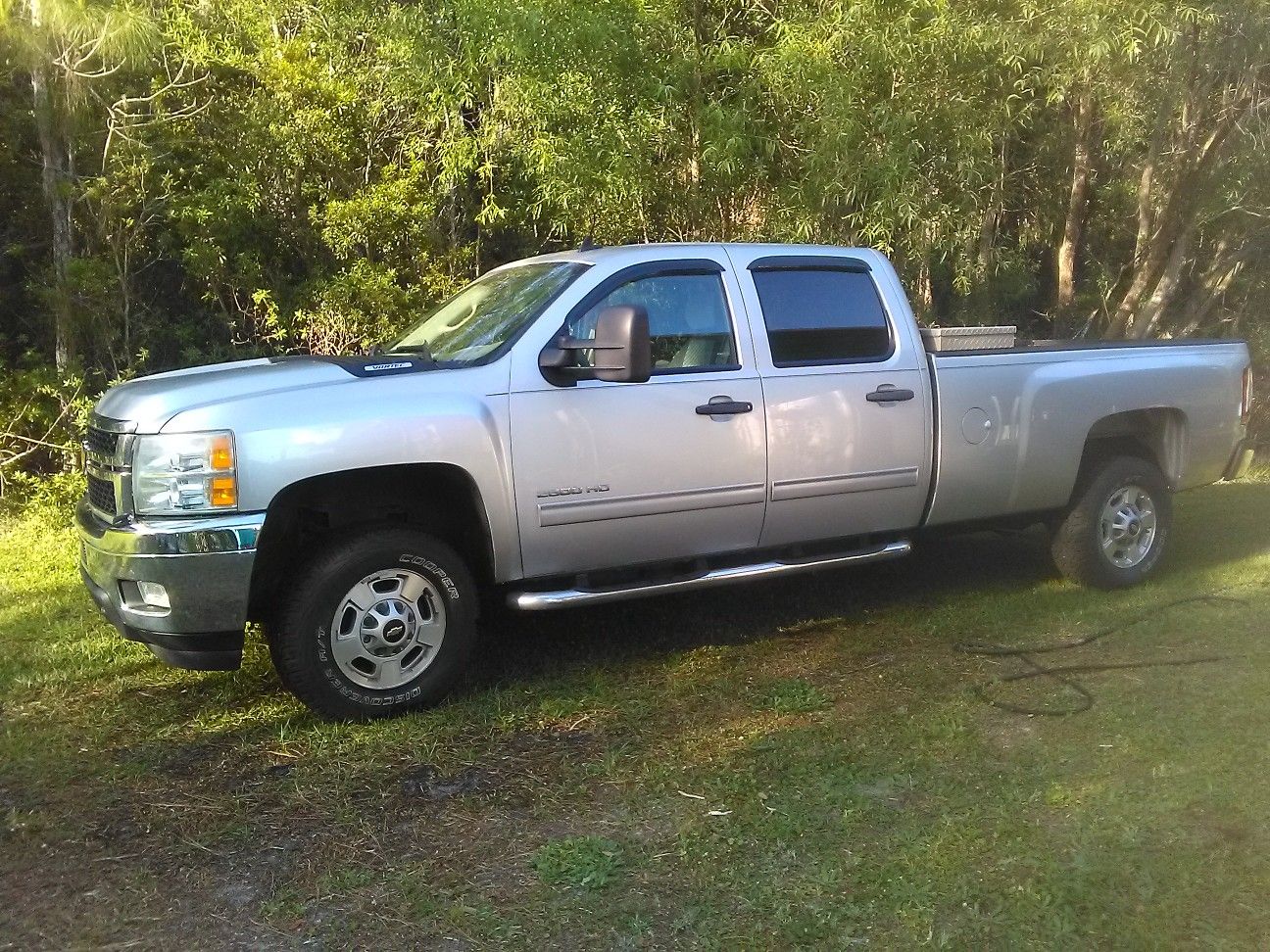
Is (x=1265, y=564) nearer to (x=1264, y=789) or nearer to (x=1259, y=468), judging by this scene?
(x=1264, y=789)

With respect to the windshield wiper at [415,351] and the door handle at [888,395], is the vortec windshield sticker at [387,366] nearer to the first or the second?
the windshield wiper at [415,351]

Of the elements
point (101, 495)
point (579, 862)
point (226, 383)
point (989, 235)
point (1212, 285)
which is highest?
point (989, 235)

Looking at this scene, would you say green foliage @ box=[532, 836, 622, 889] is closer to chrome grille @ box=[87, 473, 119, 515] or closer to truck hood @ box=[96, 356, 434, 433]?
truck hood @ box=[96, 356, 434, 433]

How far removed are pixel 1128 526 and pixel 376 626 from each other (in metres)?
4.24

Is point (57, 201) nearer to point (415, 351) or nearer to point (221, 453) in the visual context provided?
point (415, 351)

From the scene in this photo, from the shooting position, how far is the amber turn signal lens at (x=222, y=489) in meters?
4.11

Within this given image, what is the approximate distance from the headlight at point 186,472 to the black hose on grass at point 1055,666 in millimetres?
3099

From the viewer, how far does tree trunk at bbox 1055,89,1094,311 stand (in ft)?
36.6

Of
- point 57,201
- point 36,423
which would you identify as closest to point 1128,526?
point 36,423

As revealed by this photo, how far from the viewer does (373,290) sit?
30.1 ft

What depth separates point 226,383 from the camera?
14.1ft

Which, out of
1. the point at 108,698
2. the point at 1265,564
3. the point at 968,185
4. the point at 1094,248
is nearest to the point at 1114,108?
the point at 968,185

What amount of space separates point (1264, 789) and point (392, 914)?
2843 millimetres

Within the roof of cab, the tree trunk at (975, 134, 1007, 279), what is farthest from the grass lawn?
the tree trunk at (975, 134, 1007, 279)
